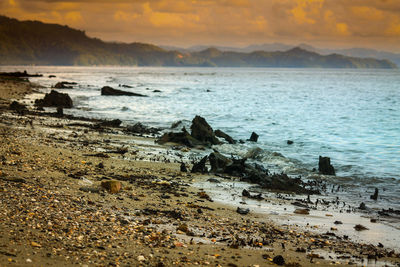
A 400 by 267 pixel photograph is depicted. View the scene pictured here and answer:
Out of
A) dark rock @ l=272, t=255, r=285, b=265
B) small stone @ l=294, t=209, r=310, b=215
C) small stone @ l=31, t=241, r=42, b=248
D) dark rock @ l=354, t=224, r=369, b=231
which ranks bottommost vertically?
small stone @ l=294, t=209, r=310, b=215

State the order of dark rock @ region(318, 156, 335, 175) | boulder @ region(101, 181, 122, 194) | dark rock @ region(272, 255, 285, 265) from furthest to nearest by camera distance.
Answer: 1. dark rock @ region(318, 156, 335, 175)
2. boulder @ region(101, 181, 122, 194)
3. dark rock @ region(272, 255, 285, 265)

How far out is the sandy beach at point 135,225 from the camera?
6016mm

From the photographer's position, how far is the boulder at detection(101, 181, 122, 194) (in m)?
9.56

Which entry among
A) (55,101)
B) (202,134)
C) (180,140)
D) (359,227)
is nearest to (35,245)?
(359,227)

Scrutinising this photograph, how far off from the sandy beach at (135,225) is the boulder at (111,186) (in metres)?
0.03

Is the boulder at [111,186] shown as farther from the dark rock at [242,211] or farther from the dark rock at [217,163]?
the dark rock at [217,163]

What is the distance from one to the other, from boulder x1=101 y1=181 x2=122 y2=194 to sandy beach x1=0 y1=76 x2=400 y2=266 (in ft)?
0.09

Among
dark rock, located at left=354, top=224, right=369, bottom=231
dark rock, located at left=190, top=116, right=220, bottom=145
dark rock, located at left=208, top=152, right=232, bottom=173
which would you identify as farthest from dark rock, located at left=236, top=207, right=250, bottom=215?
dark rock, located at left=190, top=116, right=220, bottom=145

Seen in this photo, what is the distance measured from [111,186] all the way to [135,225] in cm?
244

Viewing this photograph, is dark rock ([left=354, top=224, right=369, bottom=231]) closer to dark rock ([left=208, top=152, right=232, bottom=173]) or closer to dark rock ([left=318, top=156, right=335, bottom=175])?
dark rock ([left=208, top=152, right=232, bottom=173])

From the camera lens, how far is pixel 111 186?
31.5 ft

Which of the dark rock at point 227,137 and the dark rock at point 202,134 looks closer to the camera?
the dark rock at point 202,134

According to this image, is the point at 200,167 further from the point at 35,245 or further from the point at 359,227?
the point at 35,245

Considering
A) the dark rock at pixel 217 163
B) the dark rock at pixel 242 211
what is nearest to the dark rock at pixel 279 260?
the dark rock at pixel 242 211
